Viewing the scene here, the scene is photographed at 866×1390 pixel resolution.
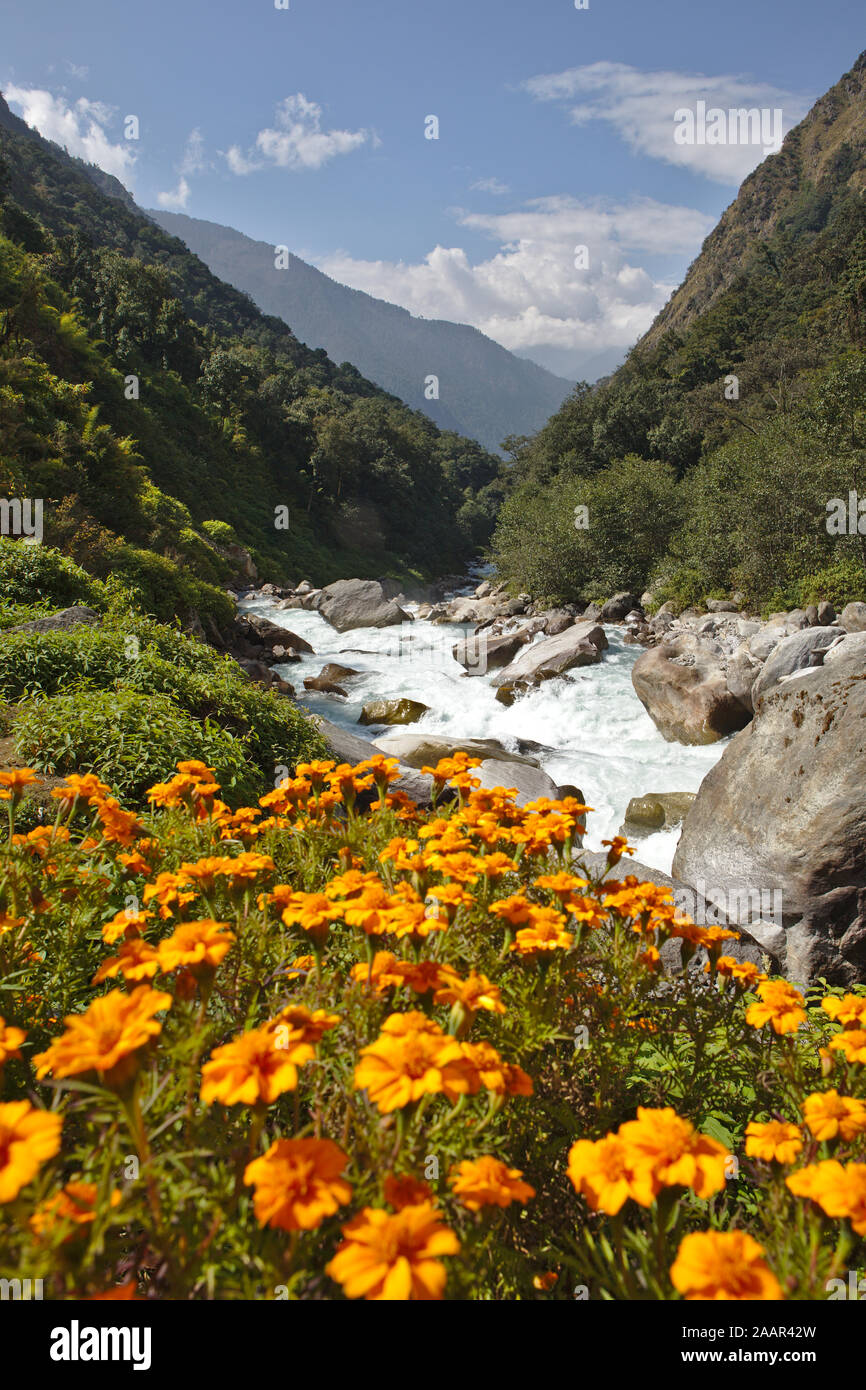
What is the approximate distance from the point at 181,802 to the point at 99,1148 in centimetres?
146

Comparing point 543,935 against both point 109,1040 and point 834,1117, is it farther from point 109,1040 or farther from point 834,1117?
point 109,1040

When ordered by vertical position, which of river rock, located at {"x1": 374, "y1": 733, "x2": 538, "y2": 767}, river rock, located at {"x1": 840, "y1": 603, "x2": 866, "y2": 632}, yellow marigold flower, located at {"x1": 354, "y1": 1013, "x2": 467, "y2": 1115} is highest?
river rock, located at {"x1": 840, "y1": 603, "x2": 866, "y2": 632}

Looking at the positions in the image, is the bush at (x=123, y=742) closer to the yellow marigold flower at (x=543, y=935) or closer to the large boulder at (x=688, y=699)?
the yellow marigold flower at (x=543, y=935)

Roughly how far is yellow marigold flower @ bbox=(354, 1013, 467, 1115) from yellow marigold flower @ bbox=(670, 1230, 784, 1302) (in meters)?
0.37

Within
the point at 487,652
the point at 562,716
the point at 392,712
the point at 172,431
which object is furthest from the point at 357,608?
the point at 172,431

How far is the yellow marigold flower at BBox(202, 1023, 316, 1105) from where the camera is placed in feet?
3.32

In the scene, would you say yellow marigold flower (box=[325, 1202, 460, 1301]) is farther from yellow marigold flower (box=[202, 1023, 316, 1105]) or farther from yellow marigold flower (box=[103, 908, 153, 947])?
yellow marigold flower (box=[103, 908, 153, 947])

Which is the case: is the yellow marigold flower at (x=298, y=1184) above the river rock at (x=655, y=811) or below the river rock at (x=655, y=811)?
above

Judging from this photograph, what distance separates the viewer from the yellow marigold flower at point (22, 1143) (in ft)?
2.68

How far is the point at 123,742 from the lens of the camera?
13.4 ft

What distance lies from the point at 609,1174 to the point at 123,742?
377cm

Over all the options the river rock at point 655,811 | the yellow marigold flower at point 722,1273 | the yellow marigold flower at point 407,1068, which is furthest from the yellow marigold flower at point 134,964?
the river rock at point 655,811

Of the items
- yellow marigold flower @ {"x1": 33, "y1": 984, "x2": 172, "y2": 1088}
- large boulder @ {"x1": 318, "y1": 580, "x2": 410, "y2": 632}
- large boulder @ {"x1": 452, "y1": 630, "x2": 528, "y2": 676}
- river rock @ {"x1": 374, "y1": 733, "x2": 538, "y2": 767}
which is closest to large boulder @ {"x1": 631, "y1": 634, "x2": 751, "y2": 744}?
river rock @ {"x1": 374, "y1": 733, "x2": 538, "y2": 767}

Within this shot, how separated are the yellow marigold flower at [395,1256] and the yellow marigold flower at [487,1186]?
0.33ft
